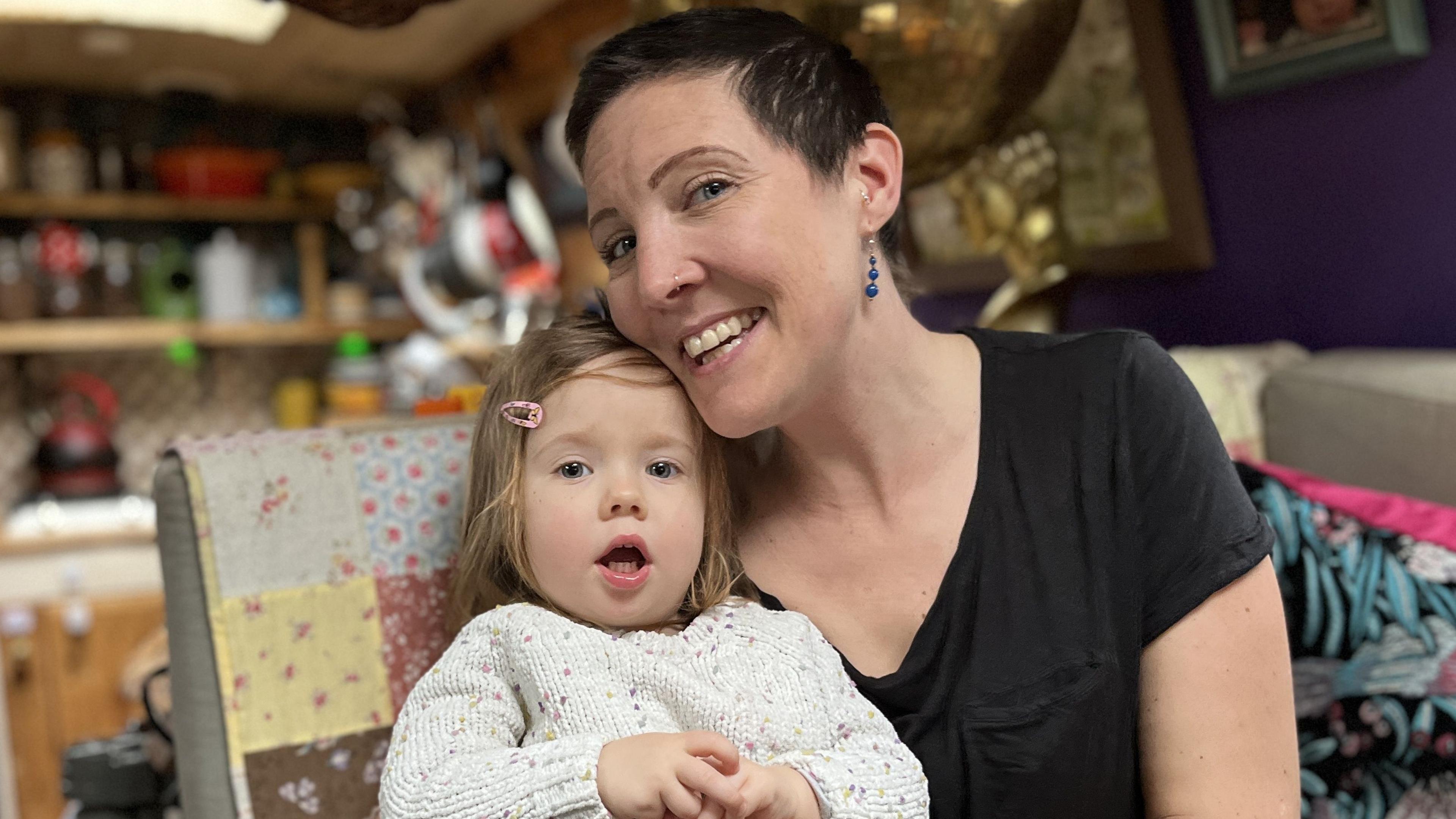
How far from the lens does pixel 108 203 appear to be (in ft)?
12.5

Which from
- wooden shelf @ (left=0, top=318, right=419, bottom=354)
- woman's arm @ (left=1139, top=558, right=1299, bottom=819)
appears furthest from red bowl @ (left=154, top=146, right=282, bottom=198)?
woman's arm @ (left=1139, top=558, right=1299, bottom=819)

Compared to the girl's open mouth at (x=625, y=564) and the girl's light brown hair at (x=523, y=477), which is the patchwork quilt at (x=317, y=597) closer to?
the girl's light brown hair at (x=523, y=477)

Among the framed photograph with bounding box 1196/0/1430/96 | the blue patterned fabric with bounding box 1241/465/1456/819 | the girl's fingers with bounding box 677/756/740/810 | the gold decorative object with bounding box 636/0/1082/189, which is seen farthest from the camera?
the framed photograph with bounding box 1196/0/1430/96

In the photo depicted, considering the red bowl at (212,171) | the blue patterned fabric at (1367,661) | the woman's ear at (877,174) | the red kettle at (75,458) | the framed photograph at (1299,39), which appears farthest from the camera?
the red bowl at (212,171)

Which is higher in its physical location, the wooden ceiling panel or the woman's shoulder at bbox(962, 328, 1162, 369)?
the wooden ceiling panel

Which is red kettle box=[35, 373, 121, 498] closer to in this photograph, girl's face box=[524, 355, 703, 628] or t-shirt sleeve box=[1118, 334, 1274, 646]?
girl's face box=[524, 355, 703, 628]

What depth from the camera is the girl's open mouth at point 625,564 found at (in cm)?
97

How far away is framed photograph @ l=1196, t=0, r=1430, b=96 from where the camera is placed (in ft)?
4.89

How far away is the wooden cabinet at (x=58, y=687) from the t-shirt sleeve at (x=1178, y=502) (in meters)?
3.01

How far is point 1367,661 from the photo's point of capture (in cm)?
119

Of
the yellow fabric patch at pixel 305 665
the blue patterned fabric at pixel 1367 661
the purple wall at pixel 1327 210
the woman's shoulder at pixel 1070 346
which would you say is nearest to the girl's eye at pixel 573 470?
the yellow fabric patch at pixel 305 665

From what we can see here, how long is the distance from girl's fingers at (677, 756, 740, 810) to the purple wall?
1299 mm

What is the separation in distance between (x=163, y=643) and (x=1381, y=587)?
186 centimetres

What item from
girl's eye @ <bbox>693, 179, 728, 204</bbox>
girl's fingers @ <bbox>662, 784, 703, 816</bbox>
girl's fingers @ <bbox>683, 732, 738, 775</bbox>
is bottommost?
girl's fingers @ <bbox>662, 784, 703, 816</bbox>
